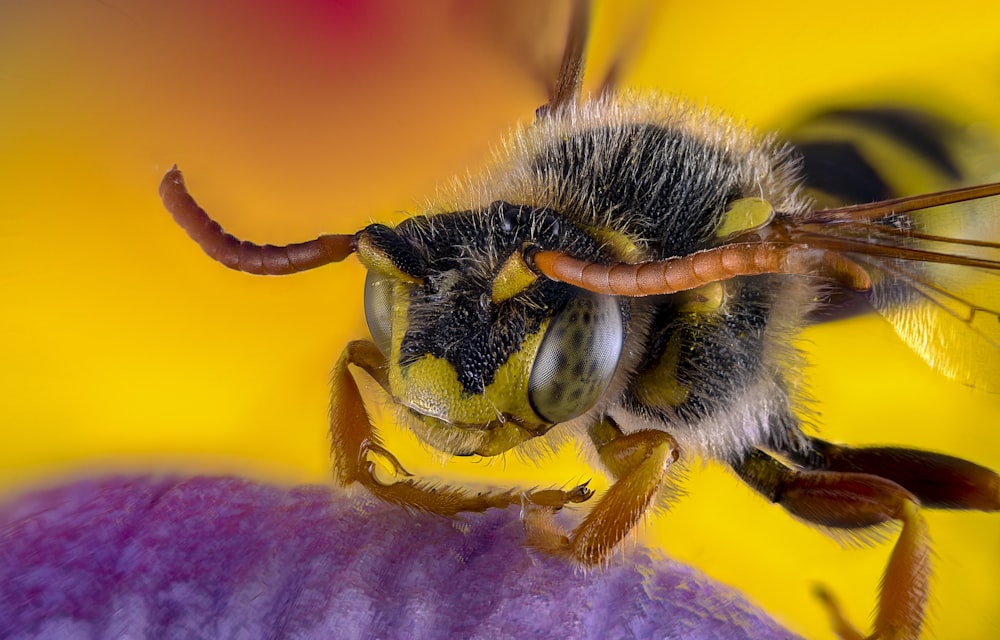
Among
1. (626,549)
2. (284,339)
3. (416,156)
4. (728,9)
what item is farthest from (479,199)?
(728,9)

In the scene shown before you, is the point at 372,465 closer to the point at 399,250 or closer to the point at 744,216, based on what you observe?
the point at 399,250

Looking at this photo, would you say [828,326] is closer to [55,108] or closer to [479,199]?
[479,199]

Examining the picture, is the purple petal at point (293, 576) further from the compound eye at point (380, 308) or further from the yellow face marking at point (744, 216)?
the yellow face marking at point (744, 216)

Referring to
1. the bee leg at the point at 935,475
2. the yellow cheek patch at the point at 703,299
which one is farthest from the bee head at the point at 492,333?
the bee leg at the point at 935,475

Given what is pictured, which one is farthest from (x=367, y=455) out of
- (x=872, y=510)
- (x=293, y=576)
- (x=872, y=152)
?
(x=872, y=152)

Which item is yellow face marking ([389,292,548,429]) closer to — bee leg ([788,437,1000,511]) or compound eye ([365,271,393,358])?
compound eye ([365,271,393,358])

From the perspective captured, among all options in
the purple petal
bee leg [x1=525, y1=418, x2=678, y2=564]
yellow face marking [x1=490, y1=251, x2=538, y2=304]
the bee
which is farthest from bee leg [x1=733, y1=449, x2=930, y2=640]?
yellow face marking [x1=490, y1=251, x2=538, y2=304]

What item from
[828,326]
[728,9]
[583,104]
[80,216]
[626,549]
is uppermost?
[728,9]
